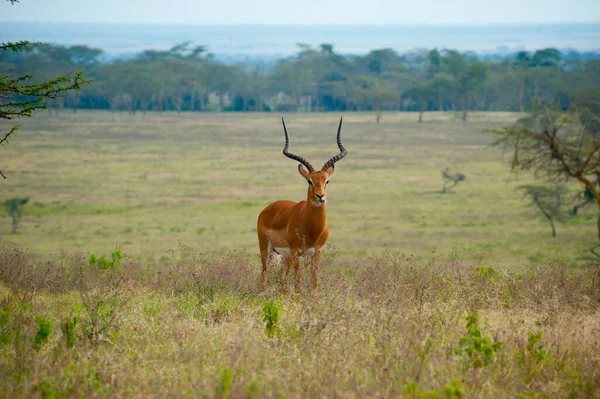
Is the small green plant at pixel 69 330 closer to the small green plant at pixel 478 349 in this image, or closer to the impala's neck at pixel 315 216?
the small green plant at pixel 478 349

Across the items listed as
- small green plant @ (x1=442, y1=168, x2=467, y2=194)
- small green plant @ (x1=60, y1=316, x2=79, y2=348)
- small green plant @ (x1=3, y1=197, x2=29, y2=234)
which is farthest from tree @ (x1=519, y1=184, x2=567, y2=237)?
small green plant @ (x1=60, y1=316, x2=79, y2=348)

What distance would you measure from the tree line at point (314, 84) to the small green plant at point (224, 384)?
85.3 m

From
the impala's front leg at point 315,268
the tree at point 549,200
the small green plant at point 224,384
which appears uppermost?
the small green plant at point 224,384

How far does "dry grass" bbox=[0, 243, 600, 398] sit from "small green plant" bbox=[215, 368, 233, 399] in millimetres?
13

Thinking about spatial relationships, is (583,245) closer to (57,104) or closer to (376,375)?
(376,375)

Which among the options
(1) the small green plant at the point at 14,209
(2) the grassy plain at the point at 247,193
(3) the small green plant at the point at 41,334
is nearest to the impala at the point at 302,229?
(2) the grassy plain at the point at 247,193

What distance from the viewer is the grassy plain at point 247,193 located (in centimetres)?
2600

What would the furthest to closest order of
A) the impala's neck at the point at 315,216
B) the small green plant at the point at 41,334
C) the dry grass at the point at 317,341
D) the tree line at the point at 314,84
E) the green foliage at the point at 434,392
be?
1. the tree line at the point at 314,84
2. the impala's neck at the point at 315,216
3. the small green plant at the point at 41,334
4. the dry grass at the point at 317,341
5. the green foliage at the point at 434,392

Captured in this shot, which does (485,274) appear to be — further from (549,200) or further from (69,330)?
(549,200)

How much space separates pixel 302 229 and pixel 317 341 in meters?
2.75

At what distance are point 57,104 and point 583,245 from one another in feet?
282

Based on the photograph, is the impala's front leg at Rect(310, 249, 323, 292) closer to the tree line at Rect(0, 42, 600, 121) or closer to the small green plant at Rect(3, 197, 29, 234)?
the small green plant at Rect(3, 197, 29, 234)

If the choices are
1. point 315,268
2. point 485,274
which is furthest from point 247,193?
point 315,268

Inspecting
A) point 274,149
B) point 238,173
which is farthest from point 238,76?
point 238,173
